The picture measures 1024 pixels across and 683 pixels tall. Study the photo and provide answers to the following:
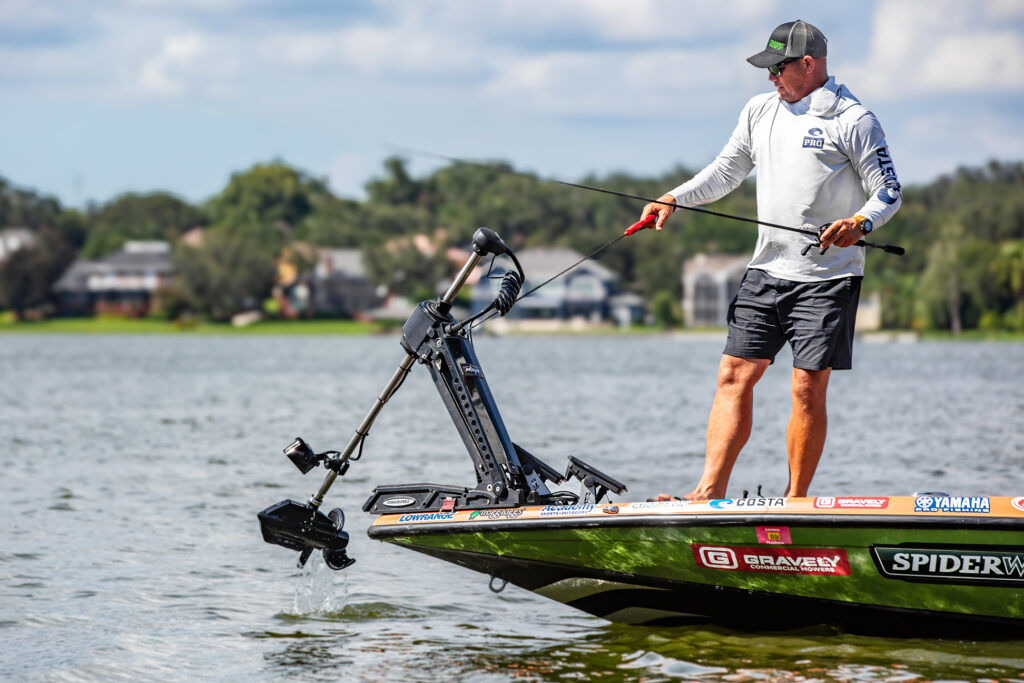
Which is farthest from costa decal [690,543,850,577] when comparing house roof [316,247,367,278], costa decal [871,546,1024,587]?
house roof [316,247,367,278]

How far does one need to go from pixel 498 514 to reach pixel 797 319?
1.62 metres

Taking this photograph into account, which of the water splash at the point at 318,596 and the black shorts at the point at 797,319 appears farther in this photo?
the water splash at the point at 318,596

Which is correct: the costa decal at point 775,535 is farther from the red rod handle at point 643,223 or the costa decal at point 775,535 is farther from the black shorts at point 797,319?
the red rod handle at point 643,223

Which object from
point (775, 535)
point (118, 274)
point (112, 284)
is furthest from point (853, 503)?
point (112, 284)

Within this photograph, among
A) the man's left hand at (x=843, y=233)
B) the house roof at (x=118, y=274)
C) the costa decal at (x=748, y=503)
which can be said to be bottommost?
the costa decal at (x=748, y=503)

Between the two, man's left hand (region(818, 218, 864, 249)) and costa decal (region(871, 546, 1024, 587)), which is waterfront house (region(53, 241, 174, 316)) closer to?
man's left hand (region(818, 218, 864, 249))

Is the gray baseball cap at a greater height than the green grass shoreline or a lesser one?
greater

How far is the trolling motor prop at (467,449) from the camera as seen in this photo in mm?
6242

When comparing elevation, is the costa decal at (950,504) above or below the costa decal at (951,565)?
above

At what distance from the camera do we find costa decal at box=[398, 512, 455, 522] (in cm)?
621

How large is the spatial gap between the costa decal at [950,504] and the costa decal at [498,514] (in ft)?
5.62

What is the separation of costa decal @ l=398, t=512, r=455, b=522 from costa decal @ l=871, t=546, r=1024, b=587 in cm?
191

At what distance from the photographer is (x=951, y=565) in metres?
5.41

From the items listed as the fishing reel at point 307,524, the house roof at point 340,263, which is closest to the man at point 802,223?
the fishing reel at point 307,524
